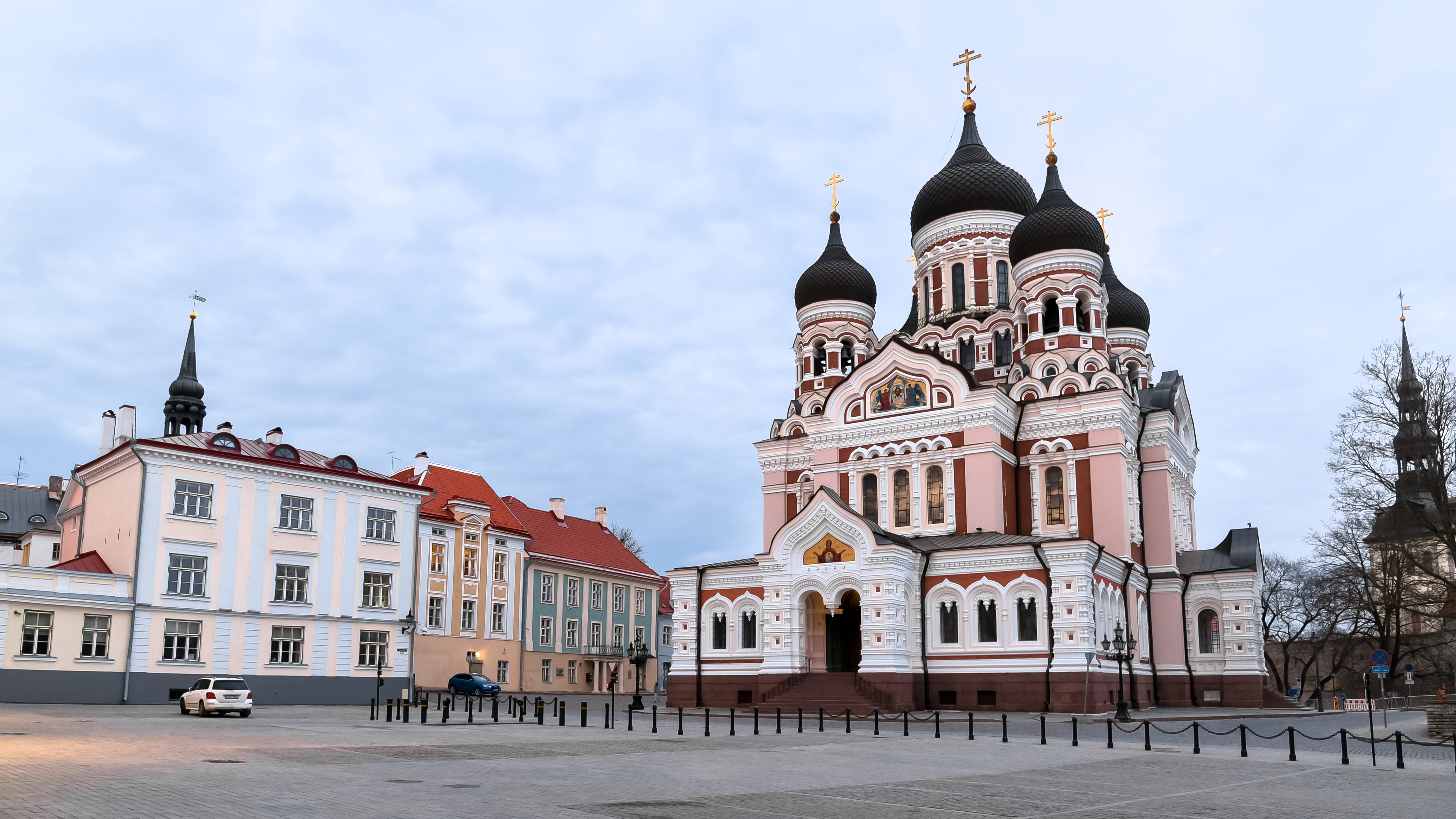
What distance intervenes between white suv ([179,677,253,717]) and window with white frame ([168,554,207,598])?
31.0 ft

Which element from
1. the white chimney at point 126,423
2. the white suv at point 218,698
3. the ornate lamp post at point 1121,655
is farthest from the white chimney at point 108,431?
the ornate lamp post at point 1121,655

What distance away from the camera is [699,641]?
41.0 m

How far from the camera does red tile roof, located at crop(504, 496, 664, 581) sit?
58781mm

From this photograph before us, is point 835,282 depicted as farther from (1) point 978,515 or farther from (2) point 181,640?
(2) point 181,640

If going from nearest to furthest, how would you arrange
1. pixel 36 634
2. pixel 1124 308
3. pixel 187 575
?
pixel 36 634, pixel 187 575, pixel 1124 308

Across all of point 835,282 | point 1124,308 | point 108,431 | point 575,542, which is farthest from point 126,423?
point 1124,308

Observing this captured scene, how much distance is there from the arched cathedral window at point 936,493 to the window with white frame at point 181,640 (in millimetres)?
26062

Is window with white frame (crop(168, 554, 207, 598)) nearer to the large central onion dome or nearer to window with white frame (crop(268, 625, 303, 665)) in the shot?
window with white frame (crop(268, 625, 303, 665))

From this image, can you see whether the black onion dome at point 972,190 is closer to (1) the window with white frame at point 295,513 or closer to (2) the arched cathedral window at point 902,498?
(2) the arched cathedral window at point 902,498

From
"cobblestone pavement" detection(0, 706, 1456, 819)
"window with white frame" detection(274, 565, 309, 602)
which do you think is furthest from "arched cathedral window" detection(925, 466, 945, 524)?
"window with white frame" detection(274, 565, 309, 602)

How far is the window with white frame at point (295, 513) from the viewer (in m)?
41.5

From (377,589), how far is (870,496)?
19.4 m

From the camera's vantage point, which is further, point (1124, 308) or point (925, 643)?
point (1124, 308)

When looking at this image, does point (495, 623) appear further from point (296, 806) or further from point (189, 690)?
point (296, 806)
